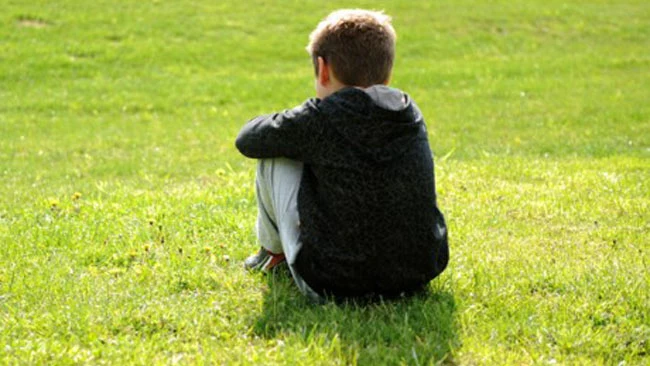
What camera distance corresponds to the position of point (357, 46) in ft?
13.6

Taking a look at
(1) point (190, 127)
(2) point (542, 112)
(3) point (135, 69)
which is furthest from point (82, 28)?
(2) point (542, 112)

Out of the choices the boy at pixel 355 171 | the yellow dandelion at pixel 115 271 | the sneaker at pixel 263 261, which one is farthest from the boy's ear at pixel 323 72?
the yellow dandelion at pixel 115 271

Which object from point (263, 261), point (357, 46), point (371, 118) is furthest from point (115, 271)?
point (357, 46)

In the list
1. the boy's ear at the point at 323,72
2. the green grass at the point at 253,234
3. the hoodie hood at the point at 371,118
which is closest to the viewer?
the green grass at the point at 253,234

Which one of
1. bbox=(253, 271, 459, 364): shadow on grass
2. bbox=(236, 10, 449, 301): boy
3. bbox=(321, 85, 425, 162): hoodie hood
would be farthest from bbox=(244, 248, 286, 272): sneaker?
bbox=(321, 85, 425, 162): hoodie hood

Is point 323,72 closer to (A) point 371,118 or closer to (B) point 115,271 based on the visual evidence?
(A) point 371,118

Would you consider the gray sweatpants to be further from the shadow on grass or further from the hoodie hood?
the hoodie hood

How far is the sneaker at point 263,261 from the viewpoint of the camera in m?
4.79

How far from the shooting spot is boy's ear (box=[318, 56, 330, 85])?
4.25m

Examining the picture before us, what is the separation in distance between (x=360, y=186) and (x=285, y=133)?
1.45 feet

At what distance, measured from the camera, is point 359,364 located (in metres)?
3.61

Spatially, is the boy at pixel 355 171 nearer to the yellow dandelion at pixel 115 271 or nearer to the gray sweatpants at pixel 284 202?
the gray sweatpants at pixel 284 202

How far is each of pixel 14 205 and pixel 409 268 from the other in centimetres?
441

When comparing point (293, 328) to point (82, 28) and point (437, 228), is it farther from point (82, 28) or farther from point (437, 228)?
point (82, 28)
